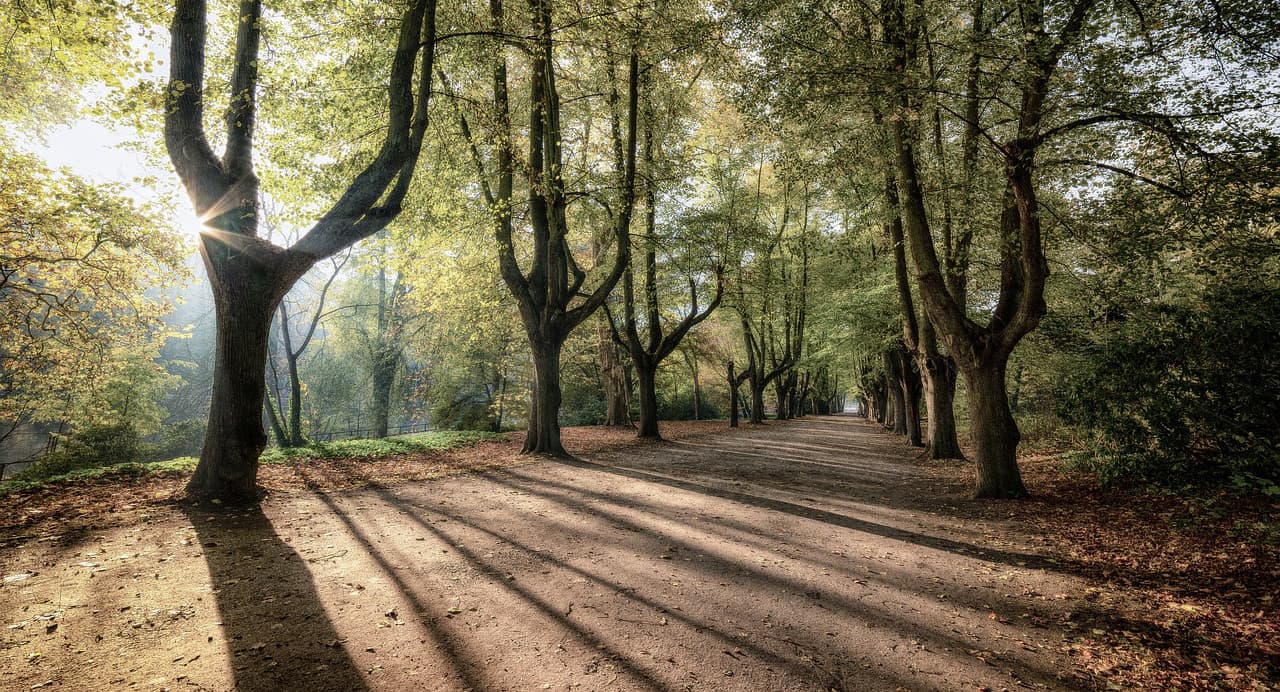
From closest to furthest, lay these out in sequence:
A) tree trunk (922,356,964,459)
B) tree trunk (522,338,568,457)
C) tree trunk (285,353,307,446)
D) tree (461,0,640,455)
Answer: tree (461,0,640,455), tree trunk (522,338,568,457), tree trunk (922,356,964,459), tree trunk (285,353,307,446)

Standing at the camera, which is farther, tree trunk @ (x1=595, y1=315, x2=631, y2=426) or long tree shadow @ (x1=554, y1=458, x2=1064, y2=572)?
tree trunk @ (x1=595, y1=315, x2=631, y2=426)

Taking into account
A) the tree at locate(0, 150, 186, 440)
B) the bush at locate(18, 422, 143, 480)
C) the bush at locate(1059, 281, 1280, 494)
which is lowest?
the bush at locate(18, 422, 143, 480)

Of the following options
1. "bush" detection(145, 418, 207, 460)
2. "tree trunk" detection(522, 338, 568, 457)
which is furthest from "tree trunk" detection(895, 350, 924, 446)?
"bush" detection(145, 418, 207, 460)

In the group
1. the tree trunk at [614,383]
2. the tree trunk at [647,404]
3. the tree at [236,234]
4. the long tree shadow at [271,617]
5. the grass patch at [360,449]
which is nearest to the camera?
the long tree shadow at [271,617]

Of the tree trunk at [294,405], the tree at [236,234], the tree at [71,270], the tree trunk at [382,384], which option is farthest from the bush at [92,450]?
the tree trunk at [382,384]

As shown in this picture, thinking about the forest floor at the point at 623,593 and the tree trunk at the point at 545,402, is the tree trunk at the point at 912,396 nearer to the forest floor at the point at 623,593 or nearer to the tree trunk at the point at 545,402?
the forest floor at the point at 623,593

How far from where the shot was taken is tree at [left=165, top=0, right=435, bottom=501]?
6.43 metres

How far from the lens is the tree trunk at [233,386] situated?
6.46 metres

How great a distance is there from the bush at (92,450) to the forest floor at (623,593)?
8.37m

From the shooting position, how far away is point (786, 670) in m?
2.99

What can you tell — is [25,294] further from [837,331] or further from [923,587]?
[837,331]

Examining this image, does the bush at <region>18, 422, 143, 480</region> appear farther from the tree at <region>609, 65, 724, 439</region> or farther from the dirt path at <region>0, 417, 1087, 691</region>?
the tree at <region>609, 65, 724, 439</region>

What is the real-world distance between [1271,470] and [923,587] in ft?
17.8

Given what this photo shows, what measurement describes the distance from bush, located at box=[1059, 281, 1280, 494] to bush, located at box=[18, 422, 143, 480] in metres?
20.2
